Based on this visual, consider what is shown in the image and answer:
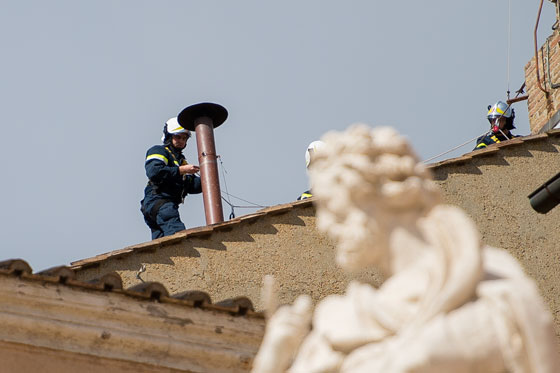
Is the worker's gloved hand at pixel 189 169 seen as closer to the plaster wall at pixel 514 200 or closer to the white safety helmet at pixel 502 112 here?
the plaster wall at pixel 514 200

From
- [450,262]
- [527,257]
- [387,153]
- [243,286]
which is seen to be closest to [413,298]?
[450,262]

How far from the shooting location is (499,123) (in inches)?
702

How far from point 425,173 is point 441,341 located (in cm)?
50

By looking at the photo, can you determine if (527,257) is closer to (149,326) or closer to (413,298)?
(149,326)

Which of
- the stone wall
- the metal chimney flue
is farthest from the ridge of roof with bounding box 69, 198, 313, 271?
the stone wall

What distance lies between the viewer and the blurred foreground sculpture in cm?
380

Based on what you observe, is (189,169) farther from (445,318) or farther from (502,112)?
(445,318)

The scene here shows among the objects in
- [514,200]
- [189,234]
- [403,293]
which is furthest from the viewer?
[514,200]

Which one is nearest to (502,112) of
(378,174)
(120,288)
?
(120,288)

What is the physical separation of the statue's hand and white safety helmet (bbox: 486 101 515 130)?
46.1ft

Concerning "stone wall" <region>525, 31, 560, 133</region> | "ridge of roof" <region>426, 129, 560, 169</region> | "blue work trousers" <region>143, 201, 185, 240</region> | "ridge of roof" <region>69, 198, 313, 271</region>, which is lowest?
"ridge of roof" <region>69, 198, 313, 271</region>

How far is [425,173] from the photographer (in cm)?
409

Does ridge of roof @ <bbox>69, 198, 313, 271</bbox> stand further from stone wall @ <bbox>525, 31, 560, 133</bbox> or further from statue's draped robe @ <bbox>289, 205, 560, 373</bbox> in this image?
statue's draped robe @ <bbox>289, 205, 560, 373</bbox>

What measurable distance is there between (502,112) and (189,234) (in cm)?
590
